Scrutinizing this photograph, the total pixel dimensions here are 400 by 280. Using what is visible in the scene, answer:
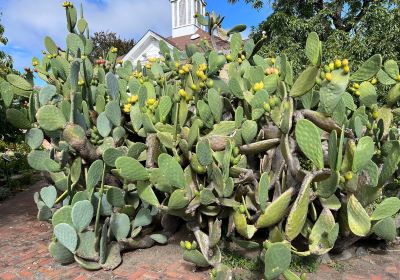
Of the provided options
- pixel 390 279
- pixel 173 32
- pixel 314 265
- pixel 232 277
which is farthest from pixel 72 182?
pixel 173 32

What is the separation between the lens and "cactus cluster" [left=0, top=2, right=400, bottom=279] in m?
2.75

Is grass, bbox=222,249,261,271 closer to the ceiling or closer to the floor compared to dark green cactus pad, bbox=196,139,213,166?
closer to the floor

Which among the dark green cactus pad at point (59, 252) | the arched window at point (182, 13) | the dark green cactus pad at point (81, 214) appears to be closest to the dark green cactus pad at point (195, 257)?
the dark green cactus pad at point (81, 214)

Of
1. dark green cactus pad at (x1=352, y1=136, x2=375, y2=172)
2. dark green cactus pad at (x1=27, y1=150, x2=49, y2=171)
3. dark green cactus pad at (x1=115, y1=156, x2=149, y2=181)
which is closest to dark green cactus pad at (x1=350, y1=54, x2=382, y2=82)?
dark green cactus pad at (x1=352, y1=136, x2=375, y2=172)

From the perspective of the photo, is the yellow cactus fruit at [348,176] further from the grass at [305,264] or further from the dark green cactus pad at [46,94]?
the dark green cactus pad at [46,94]

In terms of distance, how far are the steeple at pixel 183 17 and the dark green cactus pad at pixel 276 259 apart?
84.6 feet

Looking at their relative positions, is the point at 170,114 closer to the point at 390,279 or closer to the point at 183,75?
the point at 183,75

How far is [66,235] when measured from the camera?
3102 millimetres

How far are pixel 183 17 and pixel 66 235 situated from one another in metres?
26.7

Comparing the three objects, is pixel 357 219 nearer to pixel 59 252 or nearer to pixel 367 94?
pixel 367 94

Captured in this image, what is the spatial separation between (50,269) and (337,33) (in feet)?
31.5

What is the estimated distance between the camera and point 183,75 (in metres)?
3.89

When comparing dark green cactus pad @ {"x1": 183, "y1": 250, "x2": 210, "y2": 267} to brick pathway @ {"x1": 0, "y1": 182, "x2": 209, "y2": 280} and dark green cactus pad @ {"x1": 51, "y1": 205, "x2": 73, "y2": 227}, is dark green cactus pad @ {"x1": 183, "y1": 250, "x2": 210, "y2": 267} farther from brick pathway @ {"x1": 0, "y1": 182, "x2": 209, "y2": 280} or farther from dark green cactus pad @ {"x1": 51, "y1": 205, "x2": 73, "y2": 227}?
dark green cactus pad @ {"x1": 51, "y1": 205, "x2": 73, "y2": 227}

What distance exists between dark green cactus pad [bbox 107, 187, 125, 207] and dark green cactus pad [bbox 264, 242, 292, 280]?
1573mm
